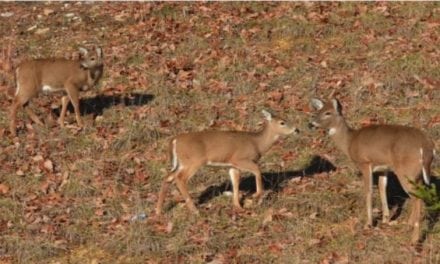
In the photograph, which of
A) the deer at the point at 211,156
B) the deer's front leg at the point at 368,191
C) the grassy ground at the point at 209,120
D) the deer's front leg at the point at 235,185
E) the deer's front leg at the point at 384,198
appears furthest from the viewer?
the deer's front leg at the point at 235,185

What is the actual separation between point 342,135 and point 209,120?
340cm

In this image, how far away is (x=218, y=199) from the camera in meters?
11.3

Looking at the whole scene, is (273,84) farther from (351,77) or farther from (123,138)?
(123,138)

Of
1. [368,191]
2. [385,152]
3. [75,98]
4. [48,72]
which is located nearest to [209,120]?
[75,98]

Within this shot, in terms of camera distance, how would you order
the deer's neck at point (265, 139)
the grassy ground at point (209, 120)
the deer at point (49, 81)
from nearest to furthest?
1. the grassy ground at point (209, 120)
2. the deer's neck at point (265, 139)
3. the deer at point (49, 81)

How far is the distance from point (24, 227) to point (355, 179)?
4.13m

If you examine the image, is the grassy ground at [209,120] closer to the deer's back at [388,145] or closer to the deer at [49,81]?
the deer at [49,81]

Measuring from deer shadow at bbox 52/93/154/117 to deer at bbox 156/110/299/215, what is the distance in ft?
12.9

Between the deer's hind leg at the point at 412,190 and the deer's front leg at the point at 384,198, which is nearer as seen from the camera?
the deer's hind leg at the point at 412,190

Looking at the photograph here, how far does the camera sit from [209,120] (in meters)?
14.0

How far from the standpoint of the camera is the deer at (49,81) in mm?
14188

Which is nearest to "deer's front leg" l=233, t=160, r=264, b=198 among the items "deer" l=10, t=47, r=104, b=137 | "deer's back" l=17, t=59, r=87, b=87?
"deer" l=10, t=47, r=104, b=137

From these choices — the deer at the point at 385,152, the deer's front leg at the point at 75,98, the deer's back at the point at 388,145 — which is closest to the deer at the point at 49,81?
the deer's front leg at the point at 75,98

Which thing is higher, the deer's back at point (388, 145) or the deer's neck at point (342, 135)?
the deer's back at point (388, 145)
